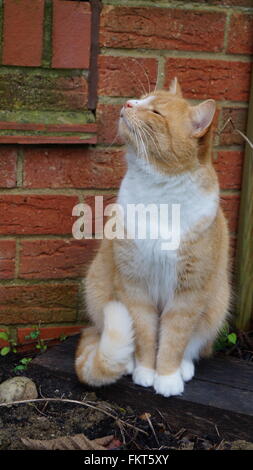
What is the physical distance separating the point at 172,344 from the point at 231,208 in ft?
2.30

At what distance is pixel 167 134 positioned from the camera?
5.62 ft

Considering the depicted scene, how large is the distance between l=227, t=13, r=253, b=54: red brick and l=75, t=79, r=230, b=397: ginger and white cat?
46 cm

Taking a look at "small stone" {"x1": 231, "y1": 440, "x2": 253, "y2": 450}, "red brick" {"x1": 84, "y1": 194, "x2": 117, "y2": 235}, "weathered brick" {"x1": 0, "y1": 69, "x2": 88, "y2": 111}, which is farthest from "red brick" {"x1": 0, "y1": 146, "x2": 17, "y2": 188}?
"small stone" {"x1": 231, "y1": 440, "x2": 253, "y2": 450}

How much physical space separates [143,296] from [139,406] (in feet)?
1.09

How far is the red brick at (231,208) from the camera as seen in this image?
7.58ft

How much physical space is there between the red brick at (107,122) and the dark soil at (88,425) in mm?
834

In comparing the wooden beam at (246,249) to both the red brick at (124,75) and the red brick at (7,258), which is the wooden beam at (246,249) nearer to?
the red brick at (124,75)

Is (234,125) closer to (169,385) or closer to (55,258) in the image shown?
(55,258)

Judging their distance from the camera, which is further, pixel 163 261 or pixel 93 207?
pixel 93 207

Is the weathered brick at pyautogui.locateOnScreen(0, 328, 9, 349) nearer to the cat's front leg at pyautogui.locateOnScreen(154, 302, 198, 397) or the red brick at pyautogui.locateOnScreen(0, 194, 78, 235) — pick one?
the red brick at pyautogui.locateOnScreen(0, 194, 78, 235)

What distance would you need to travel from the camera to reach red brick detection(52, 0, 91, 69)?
2018 mm

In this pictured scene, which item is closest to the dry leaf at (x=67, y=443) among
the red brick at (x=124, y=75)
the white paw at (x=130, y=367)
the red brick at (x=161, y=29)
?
the white paw at (x=130, y=367)

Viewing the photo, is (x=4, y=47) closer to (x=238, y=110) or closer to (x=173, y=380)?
(x=238, y=110)

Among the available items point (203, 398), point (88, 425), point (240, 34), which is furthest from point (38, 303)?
point (240, 34)
